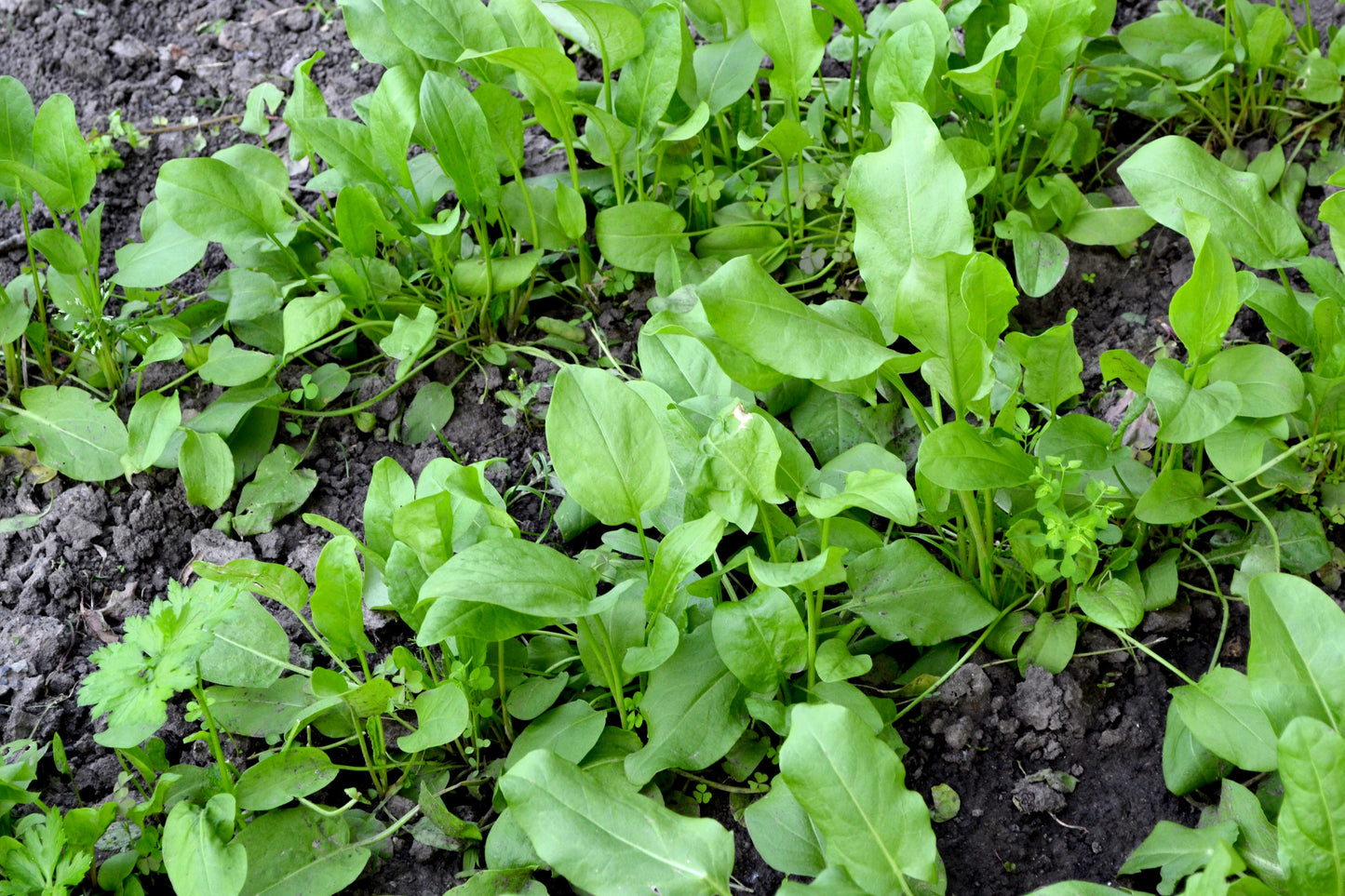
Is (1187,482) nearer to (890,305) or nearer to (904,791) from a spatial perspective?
(890,305)

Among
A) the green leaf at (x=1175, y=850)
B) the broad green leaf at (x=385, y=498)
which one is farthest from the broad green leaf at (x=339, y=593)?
the green leaf at (x=1175, y=850)

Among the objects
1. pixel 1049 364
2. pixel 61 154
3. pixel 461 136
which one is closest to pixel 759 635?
pixel 1049 364

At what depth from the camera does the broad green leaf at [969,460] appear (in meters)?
1.28

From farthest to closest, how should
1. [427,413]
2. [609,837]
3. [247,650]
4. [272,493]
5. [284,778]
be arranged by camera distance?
[427,413] < [272,493] < [247,650] < [284,778] < [609,837]

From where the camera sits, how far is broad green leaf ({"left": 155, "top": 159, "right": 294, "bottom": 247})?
73.1 inches

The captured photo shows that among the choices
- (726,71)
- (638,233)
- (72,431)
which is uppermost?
(726,71)

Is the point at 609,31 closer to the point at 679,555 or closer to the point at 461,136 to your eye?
the point at 461,136

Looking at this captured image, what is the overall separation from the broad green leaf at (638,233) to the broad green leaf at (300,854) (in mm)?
1077

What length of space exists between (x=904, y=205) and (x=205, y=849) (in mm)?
1186

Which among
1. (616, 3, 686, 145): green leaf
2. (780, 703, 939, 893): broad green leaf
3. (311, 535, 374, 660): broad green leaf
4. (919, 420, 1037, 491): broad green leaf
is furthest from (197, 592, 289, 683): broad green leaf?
(616, 3, 686, 145): green leaf

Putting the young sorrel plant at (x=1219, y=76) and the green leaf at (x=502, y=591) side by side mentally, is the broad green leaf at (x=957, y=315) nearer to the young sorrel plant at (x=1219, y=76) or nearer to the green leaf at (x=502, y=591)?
the green leaf at (x=502, y=591)

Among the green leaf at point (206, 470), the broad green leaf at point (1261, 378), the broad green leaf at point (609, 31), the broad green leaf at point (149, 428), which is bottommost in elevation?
the green leaf at point (206, 470)

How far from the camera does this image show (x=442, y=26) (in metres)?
1.93

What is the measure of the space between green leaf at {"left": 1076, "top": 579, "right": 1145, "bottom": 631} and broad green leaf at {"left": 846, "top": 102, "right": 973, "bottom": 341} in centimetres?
46
